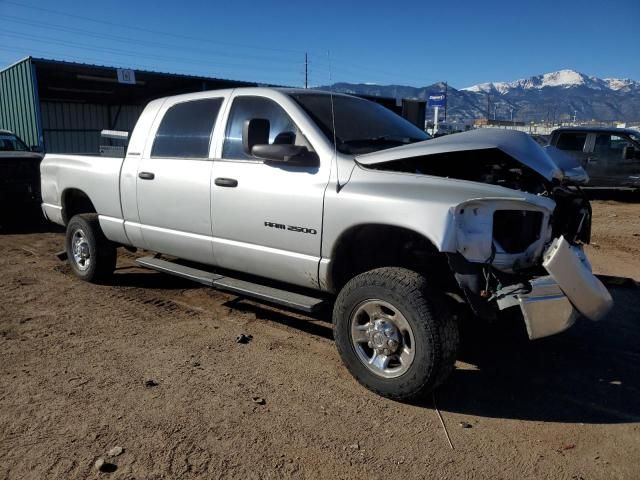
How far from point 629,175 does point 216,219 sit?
12.8 meters

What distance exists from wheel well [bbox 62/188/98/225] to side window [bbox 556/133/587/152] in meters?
12.3

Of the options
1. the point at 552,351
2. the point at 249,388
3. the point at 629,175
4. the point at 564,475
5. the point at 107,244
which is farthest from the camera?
the point at 629,175

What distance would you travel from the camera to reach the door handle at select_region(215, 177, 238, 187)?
14.0ft

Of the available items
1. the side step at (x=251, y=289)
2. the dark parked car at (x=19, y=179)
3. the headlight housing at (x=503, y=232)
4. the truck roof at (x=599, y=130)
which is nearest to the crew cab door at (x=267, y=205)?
the side step at (x=251, y=289)

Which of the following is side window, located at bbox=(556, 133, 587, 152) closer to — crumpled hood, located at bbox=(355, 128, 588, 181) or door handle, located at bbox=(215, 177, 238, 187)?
crumpled hood, located at bbox=(355, 128, 588, 181)

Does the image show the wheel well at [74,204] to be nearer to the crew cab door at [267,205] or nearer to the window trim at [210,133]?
the window trim at [210,133]

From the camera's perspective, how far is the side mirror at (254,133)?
13.0 feet

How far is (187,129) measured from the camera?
16.1 ft

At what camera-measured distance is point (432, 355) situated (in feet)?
10.3

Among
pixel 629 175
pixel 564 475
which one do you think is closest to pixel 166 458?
pixel 564 475

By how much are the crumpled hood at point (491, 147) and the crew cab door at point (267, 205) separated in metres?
0.51

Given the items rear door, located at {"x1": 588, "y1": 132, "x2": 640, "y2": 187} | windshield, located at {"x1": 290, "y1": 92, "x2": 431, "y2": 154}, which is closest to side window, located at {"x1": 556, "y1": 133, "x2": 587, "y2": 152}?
rear door, located at {"x1": 588, "y1": 132, "x2": 640, "y2": 187}

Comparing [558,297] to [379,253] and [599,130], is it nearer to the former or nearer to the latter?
[379,253]

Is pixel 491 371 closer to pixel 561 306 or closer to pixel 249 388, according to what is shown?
pixel 561 306
